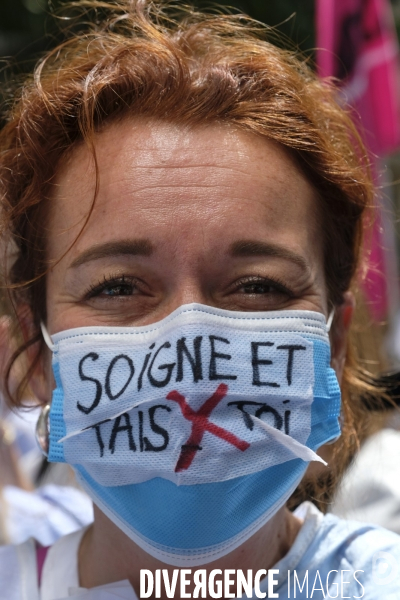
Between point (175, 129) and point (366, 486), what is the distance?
5.79 ft

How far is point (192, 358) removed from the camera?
1670 millimetres

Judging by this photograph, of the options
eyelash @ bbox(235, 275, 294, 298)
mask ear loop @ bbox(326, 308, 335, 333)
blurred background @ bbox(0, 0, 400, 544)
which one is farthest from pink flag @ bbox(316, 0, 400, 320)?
eyelash @ bbox(235, 275, 294, 298)

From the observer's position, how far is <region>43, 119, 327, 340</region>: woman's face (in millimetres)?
1777

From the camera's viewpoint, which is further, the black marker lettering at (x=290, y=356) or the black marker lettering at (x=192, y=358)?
the black marker lettering at (x=290, y=356)

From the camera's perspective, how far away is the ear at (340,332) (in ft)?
6.99

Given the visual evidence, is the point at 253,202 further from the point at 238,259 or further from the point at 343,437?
the point at 343,437

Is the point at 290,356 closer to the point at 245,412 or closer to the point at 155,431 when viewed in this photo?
the point at 245,412

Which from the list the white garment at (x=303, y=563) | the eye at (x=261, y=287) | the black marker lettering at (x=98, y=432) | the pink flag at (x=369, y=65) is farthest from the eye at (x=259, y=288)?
the pink flag at (x=369, y=65)

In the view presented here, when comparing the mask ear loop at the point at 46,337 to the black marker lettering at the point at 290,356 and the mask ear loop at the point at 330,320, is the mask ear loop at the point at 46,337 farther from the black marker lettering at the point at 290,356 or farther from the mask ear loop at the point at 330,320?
the mask ear loop at the point at 330,320

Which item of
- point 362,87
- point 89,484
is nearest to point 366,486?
point 89,484

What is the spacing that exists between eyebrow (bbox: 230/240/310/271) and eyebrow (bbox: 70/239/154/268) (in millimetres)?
212

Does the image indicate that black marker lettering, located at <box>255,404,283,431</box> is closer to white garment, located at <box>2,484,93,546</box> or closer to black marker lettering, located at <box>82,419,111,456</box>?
black marker lettering, located at <box>82,419,111,456</box>

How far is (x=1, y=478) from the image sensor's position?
3.21 m

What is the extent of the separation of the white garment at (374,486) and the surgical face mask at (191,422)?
1018 mm
